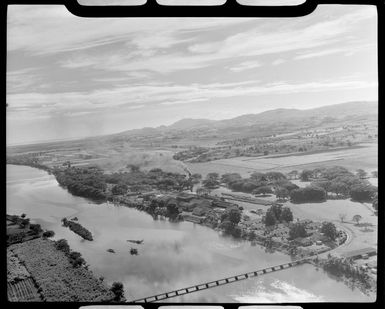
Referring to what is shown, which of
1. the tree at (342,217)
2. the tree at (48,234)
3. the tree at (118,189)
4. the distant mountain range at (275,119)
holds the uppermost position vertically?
the distant mountain range at (275,119)

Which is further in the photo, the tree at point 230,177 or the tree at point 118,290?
the tree at point 230,177

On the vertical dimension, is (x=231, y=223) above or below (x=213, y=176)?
below

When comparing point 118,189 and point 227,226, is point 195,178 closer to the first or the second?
point 227,226

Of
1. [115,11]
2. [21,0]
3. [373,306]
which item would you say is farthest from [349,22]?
[21,0]

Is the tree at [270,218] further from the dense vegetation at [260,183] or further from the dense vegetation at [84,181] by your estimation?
the dense vegetation at [84,181]

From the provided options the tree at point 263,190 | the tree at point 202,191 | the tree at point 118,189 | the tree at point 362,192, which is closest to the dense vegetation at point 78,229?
the tree at point 118,189

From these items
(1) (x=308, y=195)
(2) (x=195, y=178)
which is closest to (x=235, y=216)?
(2) (x=195, y=178)
